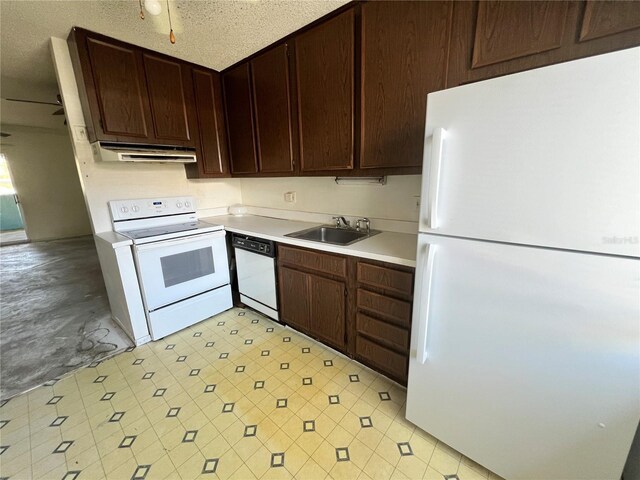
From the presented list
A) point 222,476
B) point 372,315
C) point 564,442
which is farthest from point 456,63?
point 222,476

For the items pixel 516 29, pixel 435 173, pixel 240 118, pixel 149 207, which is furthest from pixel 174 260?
pixel 516 29

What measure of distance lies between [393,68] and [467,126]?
2.58 ft

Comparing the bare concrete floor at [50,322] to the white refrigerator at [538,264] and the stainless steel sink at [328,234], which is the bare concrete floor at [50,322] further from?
the white refrigerator at [538,264]

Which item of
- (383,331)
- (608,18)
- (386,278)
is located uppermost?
(608,18)

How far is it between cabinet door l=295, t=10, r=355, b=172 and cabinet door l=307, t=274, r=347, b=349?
2.81 ft

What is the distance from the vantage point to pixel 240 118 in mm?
2549

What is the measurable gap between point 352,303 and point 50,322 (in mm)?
3042

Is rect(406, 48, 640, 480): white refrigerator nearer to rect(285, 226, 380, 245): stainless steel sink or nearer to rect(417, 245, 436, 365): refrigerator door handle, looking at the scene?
rect(417, 245, 436, 365): refrigerator door handle

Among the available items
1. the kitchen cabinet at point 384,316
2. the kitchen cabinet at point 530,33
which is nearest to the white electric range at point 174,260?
the kitchen cabinet at point 384,316

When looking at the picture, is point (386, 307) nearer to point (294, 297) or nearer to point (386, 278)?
point (386, 278)

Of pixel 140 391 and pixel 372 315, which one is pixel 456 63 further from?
pixel 140 391

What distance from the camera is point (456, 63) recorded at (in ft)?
4.25

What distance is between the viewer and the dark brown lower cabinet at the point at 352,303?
1531 millimetres

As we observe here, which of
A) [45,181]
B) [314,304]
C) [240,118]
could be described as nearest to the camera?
[314,304]
